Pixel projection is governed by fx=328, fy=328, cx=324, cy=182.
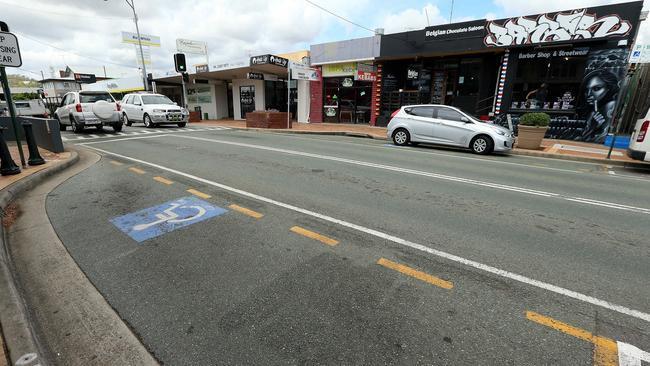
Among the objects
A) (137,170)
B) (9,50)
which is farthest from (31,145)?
(137,170)

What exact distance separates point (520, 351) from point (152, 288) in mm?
3034

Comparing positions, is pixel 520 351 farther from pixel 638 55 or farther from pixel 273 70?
pixel 273 70

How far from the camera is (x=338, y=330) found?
246cm

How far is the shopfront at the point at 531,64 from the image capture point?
1315cm

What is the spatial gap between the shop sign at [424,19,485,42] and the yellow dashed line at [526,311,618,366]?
16.0 meters

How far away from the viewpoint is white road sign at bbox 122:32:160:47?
30.4 m

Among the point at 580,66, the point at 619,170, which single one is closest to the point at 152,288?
the point at 619,170

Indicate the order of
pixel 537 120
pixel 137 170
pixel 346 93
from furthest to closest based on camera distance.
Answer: pixel 346 93, pixel 537 120, pixel 137 170

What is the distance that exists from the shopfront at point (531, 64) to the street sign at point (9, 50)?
52.3 ft

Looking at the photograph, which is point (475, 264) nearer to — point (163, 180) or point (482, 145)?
point (163, 180)

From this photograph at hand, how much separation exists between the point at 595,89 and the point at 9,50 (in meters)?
18.9

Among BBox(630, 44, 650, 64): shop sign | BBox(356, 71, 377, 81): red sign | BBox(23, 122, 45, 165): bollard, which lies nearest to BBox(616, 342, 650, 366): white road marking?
BBox(23, 122, 45, 165): bollard

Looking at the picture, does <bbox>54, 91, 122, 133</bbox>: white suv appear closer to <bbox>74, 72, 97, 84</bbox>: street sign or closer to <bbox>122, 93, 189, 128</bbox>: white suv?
<bbox>122, 93, 189, 128</bbox>: white suv

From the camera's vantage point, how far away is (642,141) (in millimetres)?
8516
